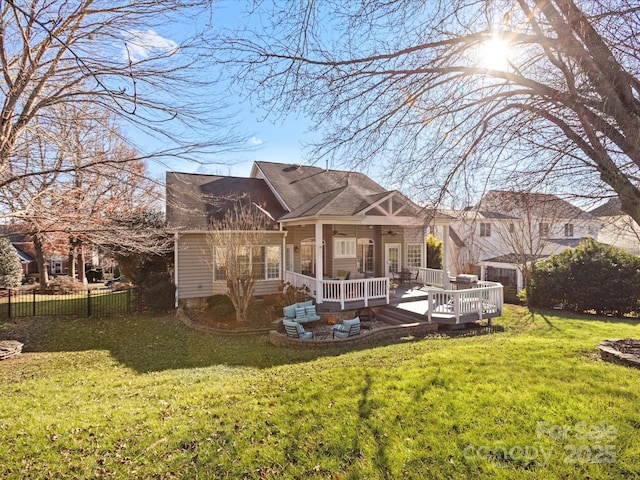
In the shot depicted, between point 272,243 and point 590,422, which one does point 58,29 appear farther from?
point 272,243

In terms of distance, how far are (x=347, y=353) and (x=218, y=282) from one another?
27.6ft

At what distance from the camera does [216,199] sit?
554 inches

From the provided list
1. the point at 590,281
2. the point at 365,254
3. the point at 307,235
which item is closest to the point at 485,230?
the point at 590,281

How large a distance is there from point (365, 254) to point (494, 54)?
13.4 m

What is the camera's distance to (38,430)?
452 centimetres

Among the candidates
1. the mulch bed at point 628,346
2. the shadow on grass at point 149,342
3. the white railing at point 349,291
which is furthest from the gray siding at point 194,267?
the mulch bed at point 628,346

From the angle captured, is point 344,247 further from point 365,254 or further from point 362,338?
point 362,338

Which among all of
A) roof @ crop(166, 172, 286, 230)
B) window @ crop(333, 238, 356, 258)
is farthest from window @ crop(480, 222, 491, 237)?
roof @ crop(166, 172, 286, 230)

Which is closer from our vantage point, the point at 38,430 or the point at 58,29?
the point at 38,430

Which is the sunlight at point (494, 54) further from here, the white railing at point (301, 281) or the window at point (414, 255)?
the window at point (414, 255)

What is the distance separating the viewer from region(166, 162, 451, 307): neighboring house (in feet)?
43.7

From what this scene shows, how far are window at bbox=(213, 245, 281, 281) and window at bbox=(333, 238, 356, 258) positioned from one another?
2.89m

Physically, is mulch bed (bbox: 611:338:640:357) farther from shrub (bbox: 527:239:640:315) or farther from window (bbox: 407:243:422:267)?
window (bbox: 407:243:422:267)

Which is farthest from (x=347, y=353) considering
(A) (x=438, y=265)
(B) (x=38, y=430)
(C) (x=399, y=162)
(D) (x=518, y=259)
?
(D) (x=518, y=259)
